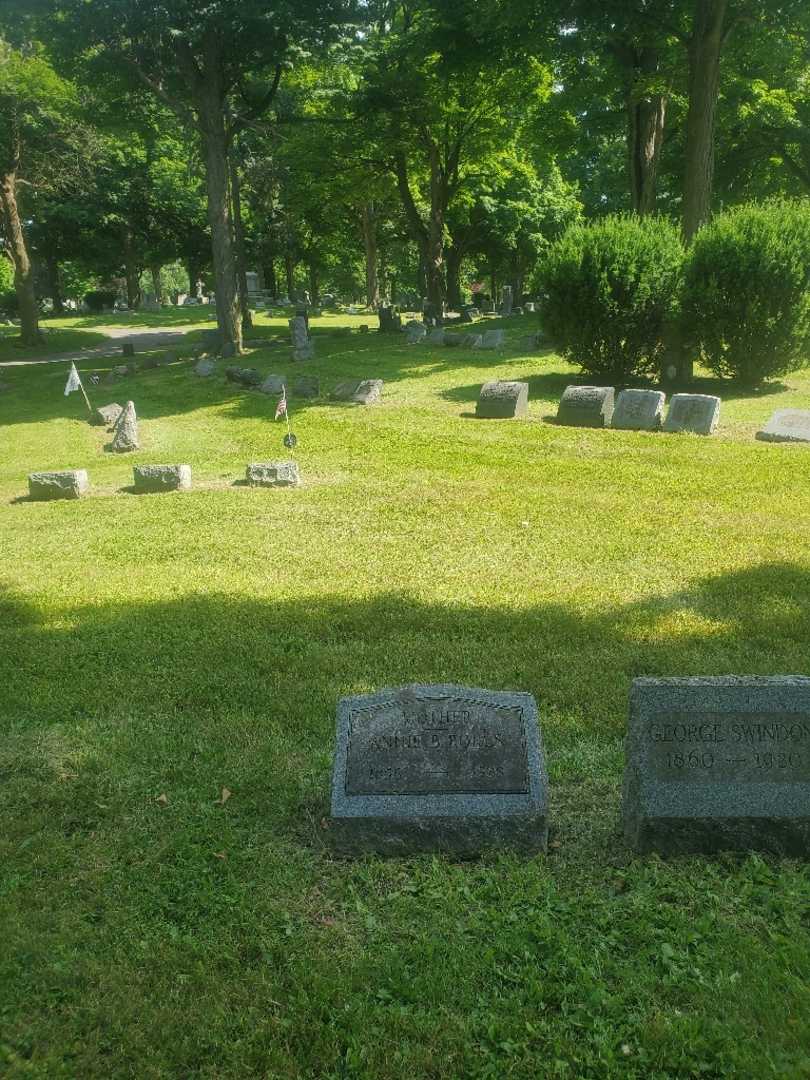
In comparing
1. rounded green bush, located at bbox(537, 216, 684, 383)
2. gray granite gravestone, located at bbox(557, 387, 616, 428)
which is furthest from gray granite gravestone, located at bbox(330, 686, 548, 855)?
rounded green bush, located at bbox(537, 216, 684, 383)

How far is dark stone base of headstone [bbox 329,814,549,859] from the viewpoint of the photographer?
13.2 feet

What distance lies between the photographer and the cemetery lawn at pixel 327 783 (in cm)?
310

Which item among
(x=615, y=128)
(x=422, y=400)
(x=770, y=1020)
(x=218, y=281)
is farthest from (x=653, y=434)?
(x=615, y=128)

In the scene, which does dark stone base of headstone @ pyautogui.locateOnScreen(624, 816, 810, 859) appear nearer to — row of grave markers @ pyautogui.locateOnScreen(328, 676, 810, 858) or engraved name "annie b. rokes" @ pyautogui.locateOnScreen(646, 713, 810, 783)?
row of grave markers @ pyautogui.locateOnScreen(328, 676, 810, 858)

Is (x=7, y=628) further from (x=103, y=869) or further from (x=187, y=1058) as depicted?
(x=187, y=1058)

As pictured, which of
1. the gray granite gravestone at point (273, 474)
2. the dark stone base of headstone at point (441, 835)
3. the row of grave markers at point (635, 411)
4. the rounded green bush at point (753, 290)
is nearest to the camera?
the dark stone base of headstone at point (441, 835)

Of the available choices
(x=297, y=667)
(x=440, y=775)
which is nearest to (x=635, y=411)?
(x=297, y=667)

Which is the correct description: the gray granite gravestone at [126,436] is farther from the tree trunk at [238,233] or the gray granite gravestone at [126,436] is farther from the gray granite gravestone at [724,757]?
the tree trunk at [238,233]

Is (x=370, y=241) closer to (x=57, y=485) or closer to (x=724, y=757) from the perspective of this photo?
(x=57, y=485)

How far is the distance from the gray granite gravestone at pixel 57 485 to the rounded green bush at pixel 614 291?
35.4ft

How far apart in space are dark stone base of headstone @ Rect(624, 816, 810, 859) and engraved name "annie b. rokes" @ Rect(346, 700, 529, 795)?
0.65m

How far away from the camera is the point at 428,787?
4117 mm

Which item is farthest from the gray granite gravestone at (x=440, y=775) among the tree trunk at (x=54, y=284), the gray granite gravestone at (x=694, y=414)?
the tree trunk at (x=54, y=284)

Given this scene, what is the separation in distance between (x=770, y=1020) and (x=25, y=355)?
33.6 meters
